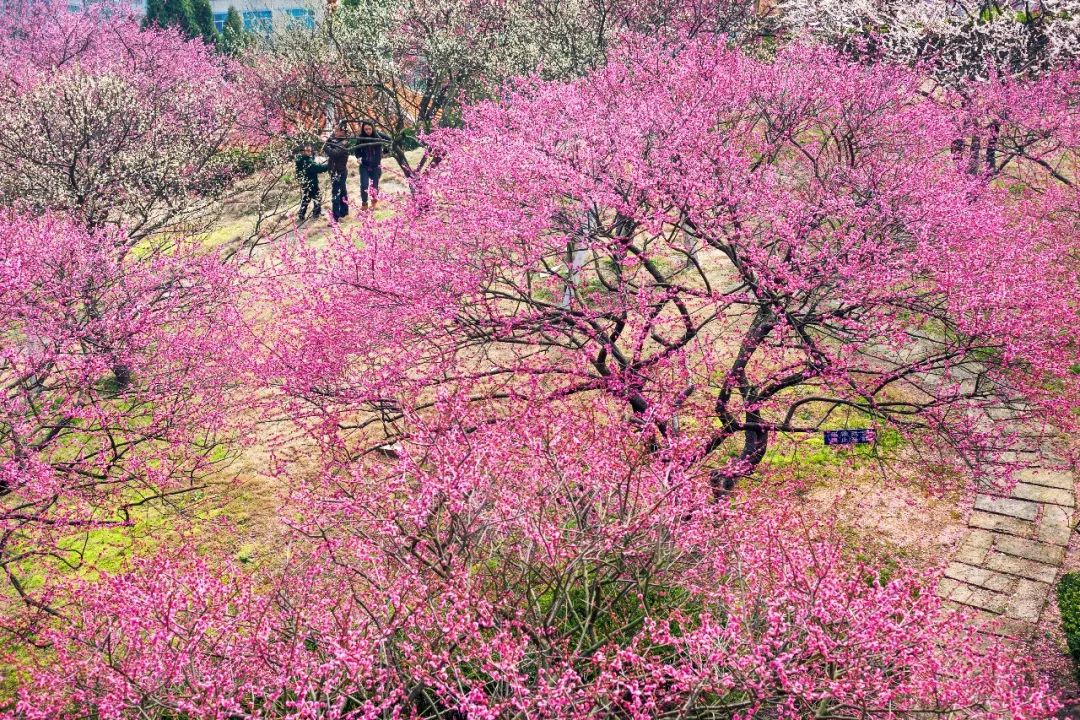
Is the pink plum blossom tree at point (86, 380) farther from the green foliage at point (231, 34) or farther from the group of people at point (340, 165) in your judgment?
the green foliage at point (231, 34)

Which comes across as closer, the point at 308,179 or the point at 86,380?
the point at 86,380

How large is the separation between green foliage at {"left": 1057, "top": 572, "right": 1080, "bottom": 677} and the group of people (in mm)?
20130

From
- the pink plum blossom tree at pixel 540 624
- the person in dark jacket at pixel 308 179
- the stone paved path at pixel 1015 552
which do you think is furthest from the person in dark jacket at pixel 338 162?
the stone paved path at pixel 1015 552

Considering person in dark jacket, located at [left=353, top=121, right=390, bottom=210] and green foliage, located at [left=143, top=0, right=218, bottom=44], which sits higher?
green foliage, located at [left=143, top=0, right=218, bottom=44]

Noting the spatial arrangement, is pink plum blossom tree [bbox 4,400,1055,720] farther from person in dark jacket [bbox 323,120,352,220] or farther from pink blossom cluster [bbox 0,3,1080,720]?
person in dark jacket [bbox 323,120,352,220]

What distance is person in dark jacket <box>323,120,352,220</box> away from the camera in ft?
82.2

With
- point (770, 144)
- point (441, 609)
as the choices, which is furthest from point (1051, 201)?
point (441, 609)

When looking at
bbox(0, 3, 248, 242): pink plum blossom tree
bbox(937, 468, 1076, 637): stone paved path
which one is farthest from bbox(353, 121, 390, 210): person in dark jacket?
bbox(937, 468, 1076, 637): stone paved path

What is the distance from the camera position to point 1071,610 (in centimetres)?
928

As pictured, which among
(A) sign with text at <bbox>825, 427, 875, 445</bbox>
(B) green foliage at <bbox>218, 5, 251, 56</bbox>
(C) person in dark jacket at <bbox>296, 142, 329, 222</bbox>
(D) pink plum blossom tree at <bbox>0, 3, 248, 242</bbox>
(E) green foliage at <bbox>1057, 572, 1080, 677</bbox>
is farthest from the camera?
(B) green foliage at <bbox>218, 5, 251, 56</bbox>

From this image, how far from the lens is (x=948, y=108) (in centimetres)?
1933

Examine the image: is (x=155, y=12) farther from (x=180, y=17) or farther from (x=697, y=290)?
(x=697, y=290)

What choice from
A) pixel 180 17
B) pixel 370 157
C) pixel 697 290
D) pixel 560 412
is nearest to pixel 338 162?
pixel 370 157

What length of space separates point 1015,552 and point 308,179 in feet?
76.3
